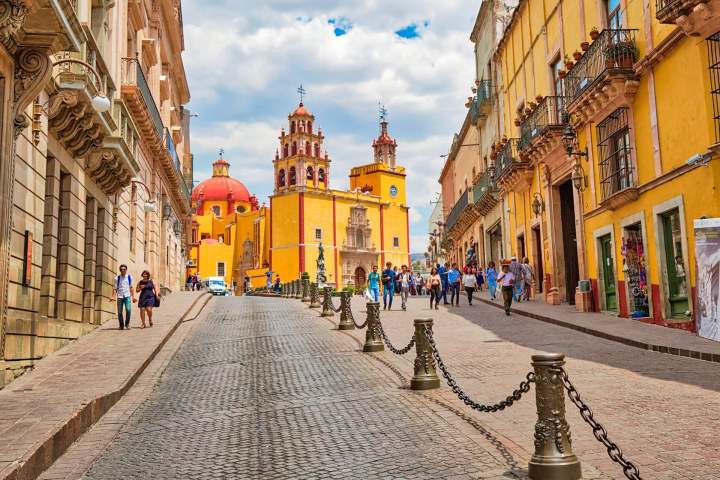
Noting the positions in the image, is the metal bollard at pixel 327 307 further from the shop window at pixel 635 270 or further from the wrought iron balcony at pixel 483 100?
the wrought iron balcony at pixel 483 100

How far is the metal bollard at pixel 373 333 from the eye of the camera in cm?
1098

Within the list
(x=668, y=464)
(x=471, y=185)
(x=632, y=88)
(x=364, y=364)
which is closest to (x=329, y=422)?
(x=668, y=464)

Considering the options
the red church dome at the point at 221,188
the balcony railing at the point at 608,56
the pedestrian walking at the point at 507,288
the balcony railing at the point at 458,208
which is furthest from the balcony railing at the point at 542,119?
the red church dome at the point at 221,188

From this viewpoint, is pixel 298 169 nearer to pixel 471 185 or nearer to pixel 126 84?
pixel 471 185

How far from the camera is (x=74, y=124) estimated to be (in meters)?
11.1

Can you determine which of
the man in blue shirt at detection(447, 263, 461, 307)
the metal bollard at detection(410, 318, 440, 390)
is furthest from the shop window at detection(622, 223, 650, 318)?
the metal bollard at detection(410, 318, 440, 390)

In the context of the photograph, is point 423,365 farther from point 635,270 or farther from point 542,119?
point 542,119

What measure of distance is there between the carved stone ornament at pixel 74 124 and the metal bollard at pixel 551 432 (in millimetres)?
8440

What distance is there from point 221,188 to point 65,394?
72637mm

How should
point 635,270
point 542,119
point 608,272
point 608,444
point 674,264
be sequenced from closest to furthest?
point 608,444, point 674,264, point 635,270, point 608,272, point 542,119

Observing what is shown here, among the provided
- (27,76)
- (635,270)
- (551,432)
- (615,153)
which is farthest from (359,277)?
(551,432)

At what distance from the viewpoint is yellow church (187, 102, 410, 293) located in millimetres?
61281

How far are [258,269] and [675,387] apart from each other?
5922cm

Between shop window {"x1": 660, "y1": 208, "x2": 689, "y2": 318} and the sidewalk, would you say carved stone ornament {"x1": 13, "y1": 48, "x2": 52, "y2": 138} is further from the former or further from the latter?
shop window {"x1": 660, "y1": 208, "x2": 689, "y2": 318}
